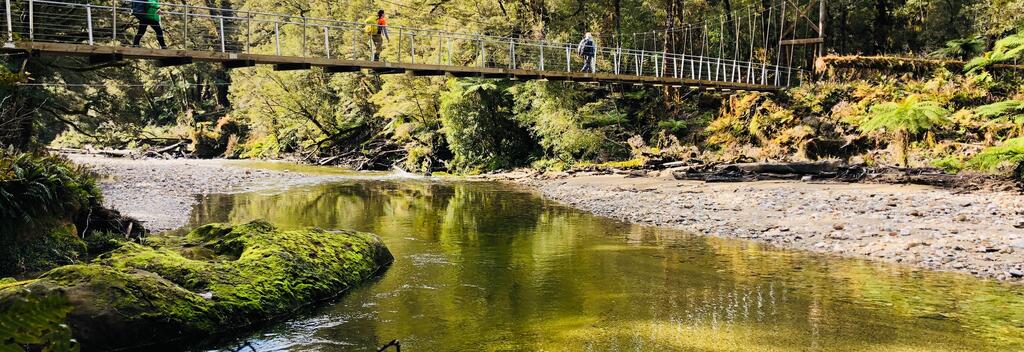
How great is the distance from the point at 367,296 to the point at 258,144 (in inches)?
1262

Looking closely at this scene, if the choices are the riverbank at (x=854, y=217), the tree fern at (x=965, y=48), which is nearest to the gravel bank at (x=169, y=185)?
the riverbank at (x=854, y=217)

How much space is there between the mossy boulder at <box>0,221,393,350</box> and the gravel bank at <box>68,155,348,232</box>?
3.29 metres

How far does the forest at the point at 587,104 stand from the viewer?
1592cm

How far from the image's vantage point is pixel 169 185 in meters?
18.2

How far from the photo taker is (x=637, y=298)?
6359 millimetres

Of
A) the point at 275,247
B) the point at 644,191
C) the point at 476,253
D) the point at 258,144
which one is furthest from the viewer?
the point at 258,144

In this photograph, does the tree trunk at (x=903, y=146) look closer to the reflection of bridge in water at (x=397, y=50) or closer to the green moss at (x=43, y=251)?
the reflection of bridge in water at (x=397, y=50)

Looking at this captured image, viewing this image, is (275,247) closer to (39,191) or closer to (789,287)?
(39,191)

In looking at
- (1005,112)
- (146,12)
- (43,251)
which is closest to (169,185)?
(146,12)

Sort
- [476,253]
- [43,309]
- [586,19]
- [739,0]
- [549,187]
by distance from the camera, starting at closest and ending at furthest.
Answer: [43,309] → [476,253] → [549,187] → [586,19] → [739,0]

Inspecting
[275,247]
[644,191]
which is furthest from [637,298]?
[644,191]

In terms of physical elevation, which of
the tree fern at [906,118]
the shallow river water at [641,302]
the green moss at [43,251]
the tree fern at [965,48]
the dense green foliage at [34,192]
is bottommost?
the shallow river water at [641,302]

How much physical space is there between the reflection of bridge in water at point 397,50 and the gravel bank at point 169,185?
2.45m

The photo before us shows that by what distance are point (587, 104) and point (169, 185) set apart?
41.8 ft
